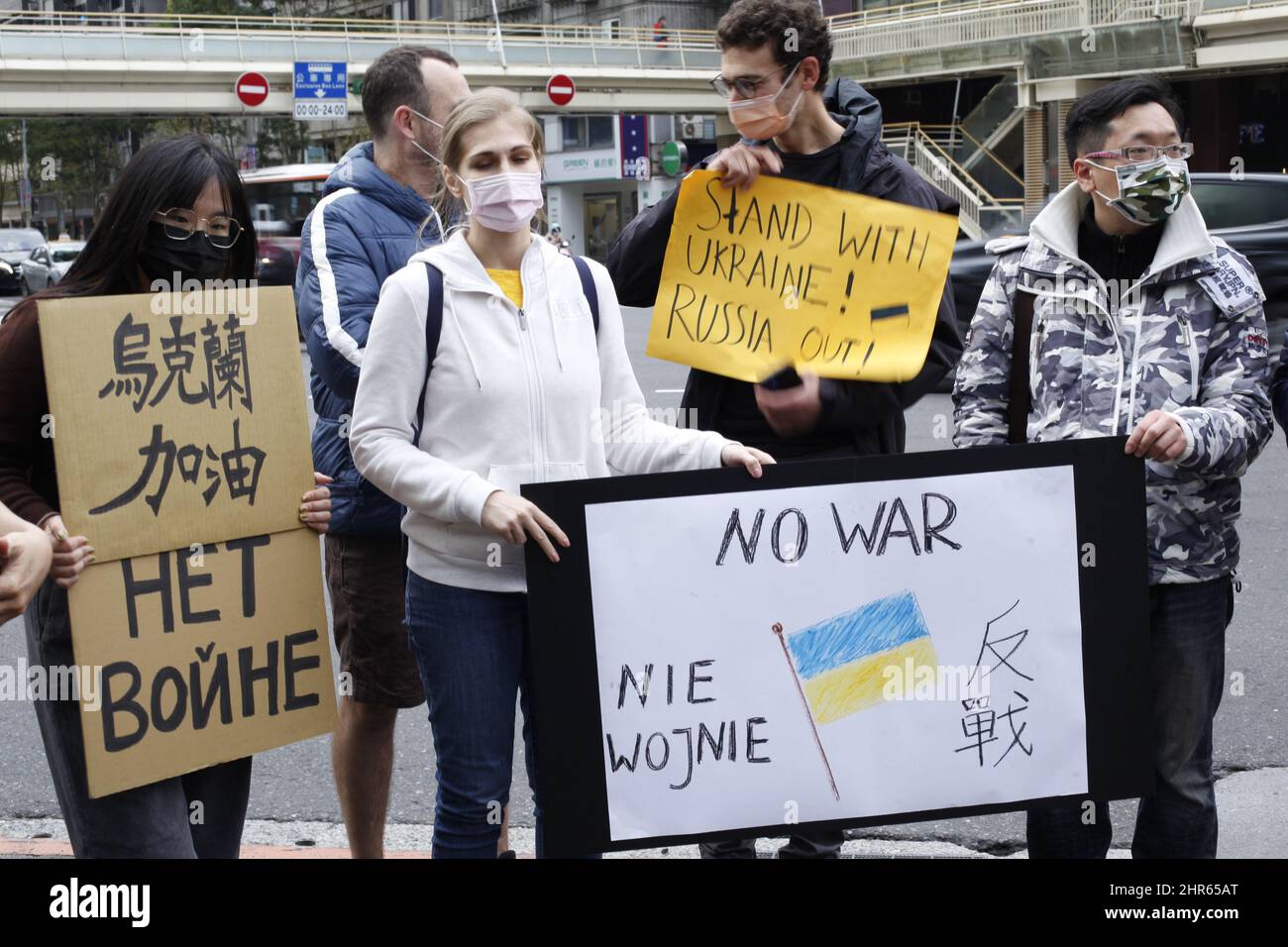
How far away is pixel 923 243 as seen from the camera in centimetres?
292

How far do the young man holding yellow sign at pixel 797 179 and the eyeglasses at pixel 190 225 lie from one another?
0.88m

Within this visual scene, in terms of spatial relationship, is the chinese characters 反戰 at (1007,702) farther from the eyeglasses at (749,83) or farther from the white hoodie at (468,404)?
the eyeglasses at (749,83)

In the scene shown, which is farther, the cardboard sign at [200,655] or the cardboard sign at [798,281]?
the cardboard sign at [798,281]

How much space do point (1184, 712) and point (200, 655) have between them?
6.59ft

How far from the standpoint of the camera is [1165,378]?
2.89m

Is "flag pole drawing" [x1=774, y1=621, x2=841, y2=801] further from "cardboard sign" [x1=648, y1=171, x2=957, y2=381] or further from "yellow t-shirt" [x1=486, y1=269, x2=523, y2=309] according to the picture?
"yellow t-shirt" [x1=486, y1=269, x2=523, y2=309]

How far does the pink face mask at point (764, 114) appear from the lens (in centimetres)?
300

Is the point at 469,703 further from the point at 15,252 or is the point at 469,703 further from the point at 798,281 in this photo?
the point at 15,252

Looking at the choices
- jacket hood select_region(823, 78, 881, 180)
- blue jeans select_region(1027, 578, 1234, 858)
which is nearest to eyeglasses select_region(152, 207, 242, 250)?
jacket hood select_region(823, 78, 881, 180)

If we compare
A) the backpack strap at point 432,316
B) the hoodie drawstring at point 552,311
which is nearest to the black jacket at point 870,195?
the hoodie drawstring at point 552,311

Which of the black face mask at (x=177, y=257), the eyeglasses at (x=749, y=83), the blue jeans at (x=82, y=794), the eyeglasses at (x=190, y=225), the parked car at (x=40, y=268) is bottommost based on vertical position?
the blue jeans at (x=82, y=794)

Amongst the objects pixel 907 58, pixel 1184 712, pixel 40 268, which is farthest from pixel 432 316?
pixel 907 58
